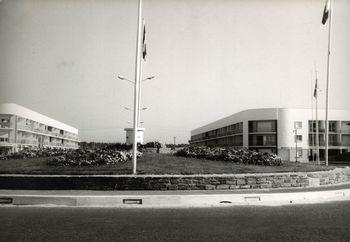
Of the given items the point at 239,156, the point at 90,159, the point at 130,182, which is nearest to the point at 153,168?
the point at 130,182

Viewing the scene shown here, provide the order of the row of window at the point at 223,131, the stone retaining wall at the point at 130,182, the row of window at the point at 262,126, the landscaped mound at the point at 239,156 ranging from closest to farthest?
the stone retaining wall at the point at 130,182, the landscaped mound at the point at 239,156, the row of window at the point at 262,126, the row of window at the point at 223,131

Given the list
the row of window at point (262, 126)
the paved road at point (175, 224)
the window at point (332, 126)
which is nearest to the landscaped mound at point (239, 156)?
the paved road at point (175, 224)

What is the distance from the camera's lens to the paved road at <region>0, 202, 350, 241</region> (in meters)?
7.57

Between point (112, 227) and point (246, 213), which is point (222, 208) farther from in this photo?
point (112, 227)

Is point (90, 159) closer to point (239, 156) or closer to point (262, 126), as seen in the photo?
point (239, 156)

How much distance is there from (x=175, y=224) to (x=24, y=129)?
6862 cm

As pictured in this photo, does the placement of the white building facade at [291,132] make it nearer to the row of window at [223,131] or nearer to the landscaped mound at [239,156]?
the row of window at [223,131]

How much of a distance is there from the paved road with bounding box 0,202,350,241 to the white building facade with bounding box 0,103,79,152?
5707 cm

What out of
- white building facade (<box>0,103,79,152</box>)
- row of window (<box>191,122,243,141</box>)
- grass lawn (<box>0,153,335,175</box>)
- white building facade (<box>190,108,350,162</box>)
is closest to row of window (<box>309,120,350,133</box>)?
white building facade (<box>190,108,350,162</box>)

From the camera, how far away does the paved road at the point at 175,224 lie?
7566 millimetres

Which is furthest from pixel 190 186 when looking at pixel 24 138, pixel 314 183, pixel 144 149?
pixel 24 138

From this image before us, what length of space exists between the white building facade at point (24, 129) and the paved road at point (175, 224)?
57071 millimetres

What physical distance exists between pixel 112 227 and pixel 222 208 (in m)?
4.35

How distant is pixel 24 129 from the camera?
238ft
